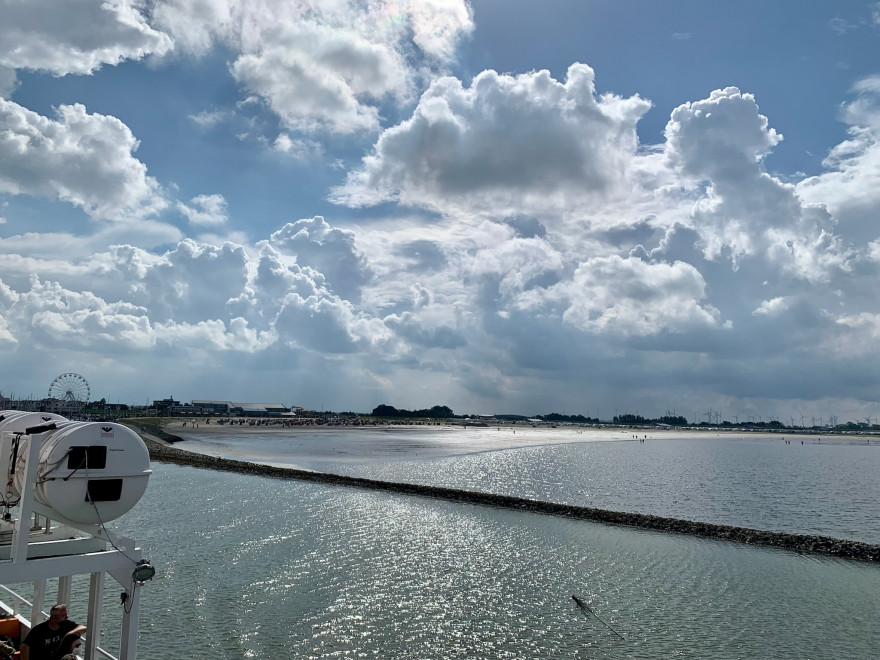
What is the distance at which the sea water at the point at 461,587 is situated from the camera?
22.9 m

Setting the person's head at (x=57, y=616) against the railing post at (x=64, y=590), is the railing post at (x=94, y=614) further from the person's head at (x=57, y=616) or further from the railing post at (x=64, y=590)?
the railing post at (x=64, y=590)

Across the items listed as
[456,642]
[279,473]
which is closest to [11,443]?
[456,642]

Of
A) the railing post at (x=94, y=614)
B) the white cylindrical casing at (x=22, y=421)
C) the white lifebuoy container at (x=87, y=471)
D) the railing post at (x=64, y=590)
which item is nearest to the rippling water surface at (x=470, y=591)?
the railing post at (x=64, y=590)

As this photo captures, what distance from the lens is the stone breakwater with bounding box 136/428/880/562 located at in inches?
1655

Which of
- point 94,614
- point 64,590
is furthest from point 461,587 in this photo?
point 94,614

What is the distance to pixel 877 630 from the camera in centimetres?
2678

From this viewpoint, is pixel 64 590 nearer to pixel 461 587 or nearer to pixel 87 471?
pixel 87 471

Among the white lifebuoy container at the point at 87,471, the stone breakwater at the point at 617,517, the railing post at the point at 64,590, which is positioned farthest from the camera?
the stone breakwater at the point at 617,517

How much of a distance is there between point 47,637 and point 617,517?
45915 mm

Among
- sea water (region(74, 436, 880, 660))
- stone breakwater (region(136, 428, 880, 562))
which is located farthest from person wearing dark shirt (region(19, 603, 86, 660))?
stone breakwater (region(136, 428, 880, 562))

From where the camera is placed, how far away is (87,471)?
1197 centimetres

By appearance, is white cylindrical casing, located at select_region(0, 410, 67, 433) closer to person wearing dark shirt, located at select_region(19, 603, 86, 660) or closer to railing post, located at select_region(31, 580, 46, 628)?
railing post, located at select_region(31, 580, 46, 628)

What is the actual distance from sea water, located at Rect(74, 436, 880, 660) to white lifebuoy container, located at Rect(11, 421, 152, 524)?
11.6 metres

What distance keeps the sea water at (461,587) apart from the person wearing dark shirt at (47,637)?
951 cm
